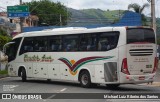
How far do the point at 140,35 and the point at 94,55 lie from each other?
8.03 feet

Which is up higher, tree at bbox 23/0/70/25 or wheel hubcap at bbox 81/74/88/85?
tree at bbox 23/0/70/25

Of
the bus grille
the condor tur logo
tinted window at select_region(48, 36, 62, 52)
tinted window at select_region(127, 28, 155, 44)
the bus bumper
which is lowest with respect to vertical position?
the bus bumper

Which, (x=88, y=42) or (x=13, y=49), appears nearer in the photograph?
(x=88, y=42)

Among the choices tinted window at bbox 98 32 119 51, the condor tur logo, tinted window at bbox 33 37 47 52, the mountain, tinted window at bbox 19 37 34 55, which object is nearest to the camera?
tinted window at bbox 98 32 119 51

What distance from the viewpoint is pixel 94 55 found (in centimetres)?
2100

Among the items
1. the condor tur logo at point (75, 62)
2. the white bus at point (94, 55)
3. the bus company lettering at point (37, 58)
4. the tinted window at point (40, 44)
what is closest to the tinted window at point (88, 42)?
the white bus at point (94, 55)

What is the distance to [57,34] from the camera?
23.5 meters

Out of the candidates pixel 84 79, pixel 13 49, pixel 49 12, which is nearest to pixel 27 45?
pixel 13 49

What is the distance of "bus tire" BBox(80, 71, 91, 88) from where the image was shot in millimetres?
21305

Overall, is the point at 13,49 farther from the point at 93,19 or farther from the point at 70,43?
the point at 93,19

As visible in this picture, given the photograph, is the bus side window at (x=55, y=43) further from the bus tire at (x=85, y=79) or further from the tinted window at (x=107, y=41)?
the tinted window at (x=107, y=41)

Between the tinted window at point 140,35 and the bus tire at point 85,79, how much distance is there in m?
3.00

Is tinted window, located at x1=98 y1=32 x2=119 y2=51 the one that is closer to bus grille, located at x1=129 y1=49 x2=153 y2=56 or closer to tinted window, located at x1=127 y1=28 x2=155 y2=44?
tinted window, located at x1=127 y1=28 x2=155 y2=44

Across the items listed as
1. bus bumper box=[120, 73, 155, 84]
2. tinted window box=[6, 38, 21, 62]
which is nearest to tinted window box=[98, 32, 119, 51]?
bus bumper box=[120, 73, 155, 84]
